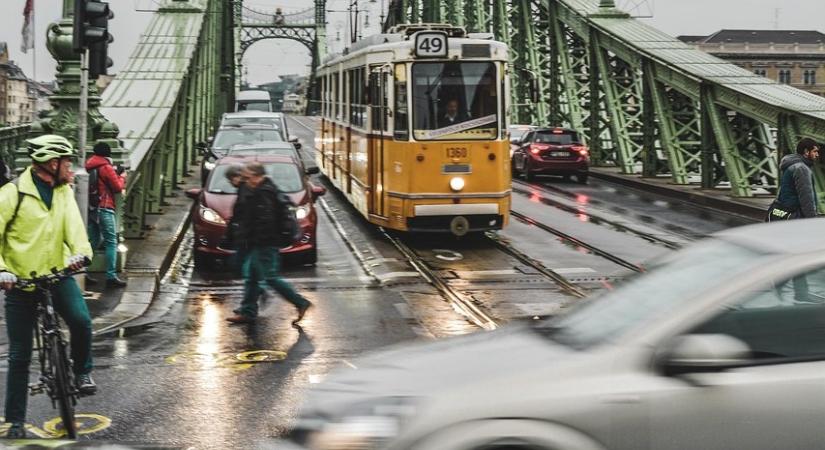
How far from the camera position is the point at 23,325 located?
657 cm

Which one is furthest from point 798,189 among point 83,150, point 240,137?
point 240,137

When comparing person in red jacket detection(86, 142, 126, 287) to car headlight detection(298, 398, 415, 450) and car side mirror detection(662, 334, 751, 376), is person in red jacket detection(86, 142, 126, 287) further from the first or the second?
car side mirror detection(662, 334, 751, 376)

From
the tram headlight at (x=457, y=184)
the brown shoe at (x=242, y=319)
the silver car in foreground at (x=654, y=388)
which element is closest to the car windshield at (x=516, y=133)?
the tram headlight at (x=457, y=184)

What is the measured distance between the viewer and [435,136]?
16406 millimetres

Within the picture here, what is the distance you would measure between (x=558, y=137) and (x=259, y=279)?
20426 mm

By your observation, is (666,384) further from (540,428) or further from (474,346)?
(474,346)

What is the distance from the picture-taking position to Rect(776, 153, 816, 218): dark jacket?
1098cm

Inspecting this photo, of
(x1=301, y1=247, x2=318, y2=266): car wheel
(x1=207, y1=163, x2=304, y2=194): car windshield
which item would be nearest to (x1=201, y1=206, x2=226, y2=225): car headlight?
(x1=207, y1=163, x2=304, y2=194): car windshield

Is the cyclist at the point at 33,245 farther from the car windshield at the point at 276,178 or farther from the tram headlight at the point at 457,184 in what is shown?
the tram headlight at the point at 457,184

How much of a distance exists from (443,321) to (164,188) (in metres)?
11.4

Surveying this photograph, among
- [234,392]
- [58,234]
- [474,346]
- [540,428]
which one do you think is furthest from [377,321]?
[540,428]

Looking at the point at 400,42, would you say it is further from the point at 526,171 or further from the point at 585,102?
the point at 585,102

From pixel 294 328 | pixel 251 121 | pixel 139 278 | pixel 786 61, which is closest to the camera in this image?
pixel 294 328

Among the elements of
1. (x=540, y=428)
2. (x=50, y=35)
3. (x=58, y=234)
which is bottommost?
(x=540, y=428)
